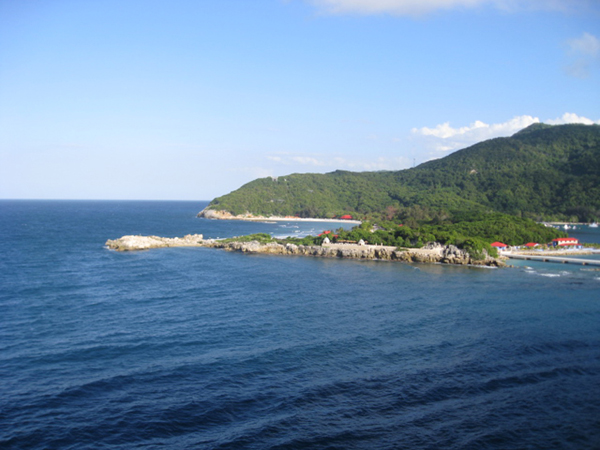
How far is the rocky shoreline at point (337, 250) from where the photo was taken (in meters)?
52.3

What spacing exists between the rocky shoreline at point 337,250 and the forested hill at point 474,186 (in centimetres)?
3557

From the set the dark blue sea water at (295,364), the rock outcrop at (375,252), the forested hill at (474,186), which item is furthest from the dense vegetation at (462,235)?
the forested hill at (474,186)

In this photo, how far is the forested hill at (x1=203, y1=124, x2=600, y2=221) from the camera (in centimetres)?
11675

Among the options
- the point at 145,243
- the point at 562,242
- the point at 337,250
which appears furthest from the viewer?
the point at 562,242

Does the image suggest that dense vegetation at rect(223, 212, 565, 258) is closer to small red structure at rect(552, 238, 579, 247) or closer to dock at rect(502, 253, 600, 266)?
small red structure at rect(552, 238, 579, 247)

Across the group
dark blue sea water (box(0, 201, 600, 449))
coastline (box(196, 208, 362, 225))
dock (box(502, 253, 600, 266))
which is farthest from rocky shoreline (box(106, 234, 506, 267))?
coastline (box(196, 208, 362, 225))

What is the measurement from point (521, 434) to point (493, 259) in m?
38.5

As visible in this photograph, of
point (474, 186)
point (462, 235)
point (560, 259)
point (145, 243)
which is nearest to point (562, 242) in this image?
point (560, 259)

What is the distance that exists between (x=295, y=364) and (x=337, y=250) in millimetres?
37988

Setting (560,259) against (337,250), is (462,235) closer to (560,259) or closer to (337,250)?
(560,259)

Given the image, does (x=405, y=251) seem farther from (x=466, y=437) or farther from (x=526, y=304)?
(x=466, y=437)

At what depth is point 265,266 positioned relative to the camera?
160 ft

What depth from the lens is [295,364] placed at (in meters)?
20.4

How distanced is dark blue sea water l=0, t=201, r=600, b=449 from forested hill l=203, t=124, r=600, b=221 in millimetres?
60841
